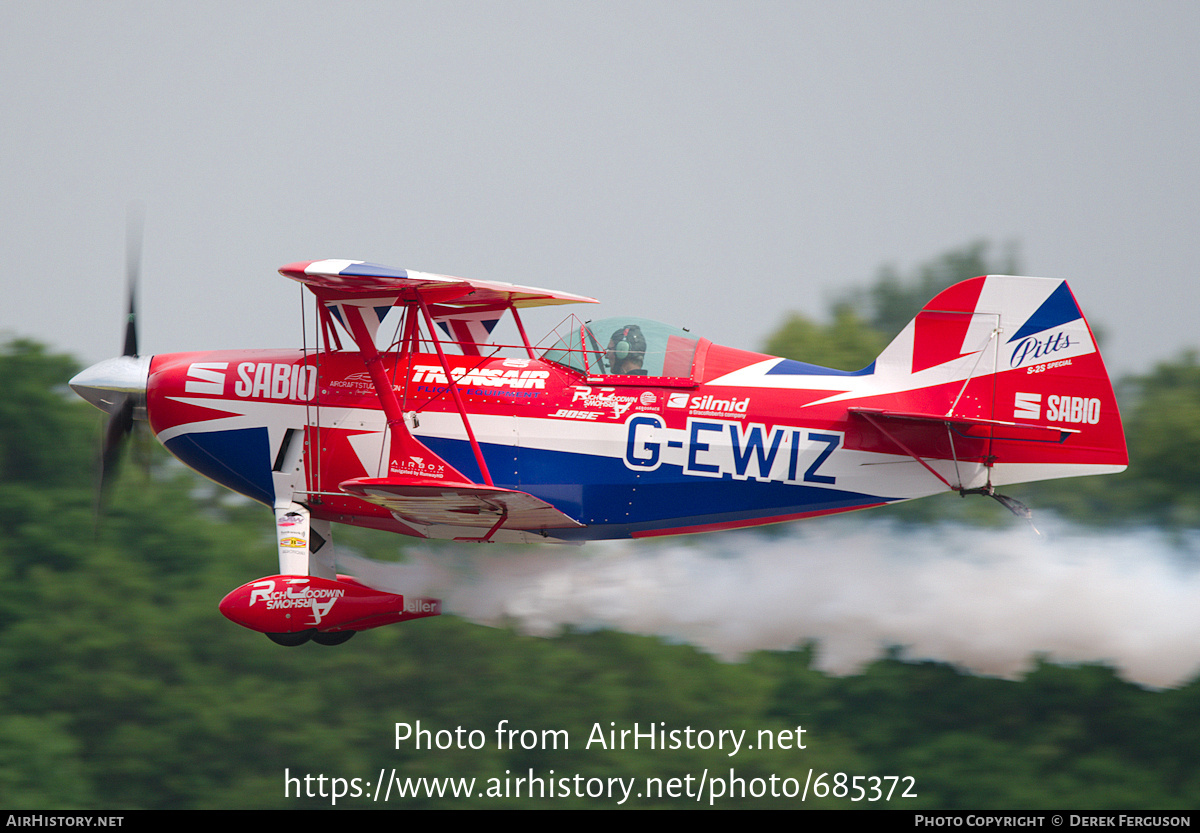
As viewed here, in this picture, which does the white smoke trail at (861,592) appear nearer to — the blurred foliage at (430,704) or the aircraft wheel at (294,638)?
the aircraft wheel at (294,638)

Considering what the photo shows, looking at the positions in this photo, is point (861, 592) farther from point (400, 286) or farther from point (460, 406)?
point (400, 286)

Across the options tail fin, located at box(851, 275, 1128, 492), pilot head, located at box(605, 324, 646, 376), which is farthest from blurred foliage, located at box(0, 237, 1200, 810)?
tail fin, located at box(851, 275, 1128, 492)

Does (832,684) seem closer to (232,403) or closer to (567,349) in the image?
(567,349)

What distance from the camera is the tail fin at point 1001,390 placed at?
335 inches

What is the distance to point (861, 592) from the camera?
1041cm

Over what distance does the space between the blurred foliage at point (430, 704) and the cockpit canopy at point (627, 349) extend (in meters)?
4.35

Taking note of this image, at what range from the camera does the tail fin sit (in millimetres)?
8508

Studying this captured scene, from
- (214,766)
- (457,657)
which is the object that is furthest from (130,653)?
(457,657)

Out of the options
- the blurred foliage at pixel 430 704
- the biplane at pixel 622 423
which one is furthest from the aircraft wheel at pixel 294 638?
the blurred foliage at pixel 430 704

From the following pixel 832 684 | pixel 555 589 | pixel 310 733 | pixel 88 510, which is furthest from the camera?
pixel 88 510

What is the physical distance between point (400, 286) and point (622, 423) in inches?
83.0

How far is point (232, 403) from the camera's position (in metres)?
9.38

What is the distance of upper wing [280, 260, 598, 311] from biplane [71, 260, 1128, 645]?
26 mm

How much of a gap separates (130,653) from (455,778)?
4.52 metres
